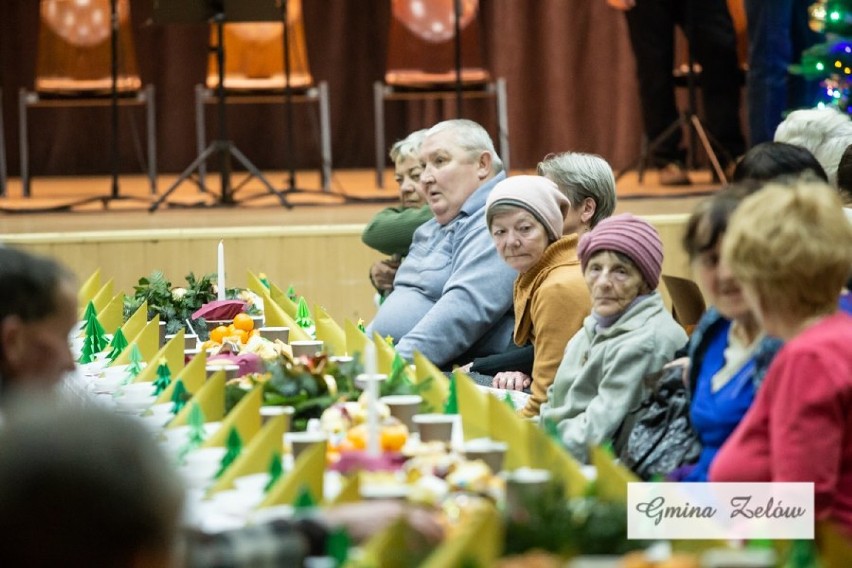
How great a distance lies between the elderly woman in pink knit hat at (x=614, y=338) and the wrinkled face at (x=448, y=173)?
1.13m

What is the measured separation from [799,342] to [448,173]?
2.27 metres

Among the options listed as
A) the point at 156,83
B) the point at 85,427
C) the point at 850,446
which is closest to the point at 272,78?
the point at 156,83

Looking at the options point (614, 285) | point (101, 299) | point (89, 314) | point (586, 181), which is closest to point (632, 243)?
point (614, 285)

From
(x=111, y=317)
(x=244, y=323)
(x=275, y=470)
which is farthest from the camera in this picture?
(x=111, y=317)

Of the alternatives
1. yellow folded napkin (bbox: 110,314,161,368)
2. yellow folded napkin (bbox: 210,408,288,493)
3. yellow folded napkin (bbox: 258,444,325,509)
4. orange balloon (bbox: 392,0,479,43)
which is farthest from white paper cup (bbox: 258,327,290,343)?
orange balloon (bbox: 392,0,479,43)

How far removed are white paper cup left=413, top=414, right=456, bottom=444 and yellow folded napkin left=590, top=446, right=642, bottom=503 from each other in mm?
482

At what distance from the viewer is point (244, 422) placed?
2.17m

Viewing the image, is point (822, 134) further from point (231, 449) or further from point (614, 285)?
point (231, 449)

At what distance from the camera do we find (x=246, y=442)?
84.9 inches

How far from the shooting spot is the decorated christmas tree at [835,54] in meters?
4.35

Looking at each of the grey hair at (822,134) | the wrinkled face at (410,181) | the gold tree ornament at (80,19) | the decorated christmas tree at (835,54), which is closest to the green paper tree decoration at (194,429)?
the grey hair at (822,134)

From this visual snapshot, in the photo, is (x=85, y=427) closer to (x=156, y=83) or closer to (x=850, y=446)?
(x=850, y=446)

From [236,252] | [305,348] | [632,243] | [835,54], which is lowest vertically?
[236,252]

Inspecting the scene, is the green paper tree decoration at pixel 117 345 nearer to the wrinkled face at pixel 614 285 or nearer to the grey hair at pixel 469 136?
the wrinkled face at pixel 614 285
